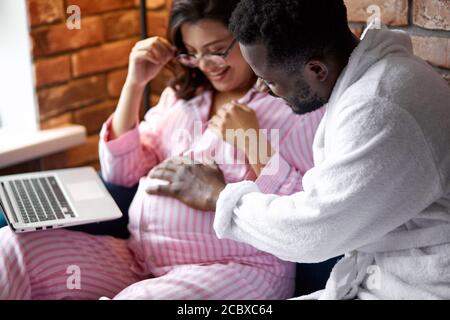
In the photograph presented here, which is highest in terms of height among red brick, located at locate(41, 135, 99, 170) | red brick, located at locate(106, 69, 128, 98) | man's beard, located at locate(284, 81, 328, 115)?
man's beard, located at locate(284, 81, 328, 115)

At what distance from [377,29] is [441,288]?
39cm

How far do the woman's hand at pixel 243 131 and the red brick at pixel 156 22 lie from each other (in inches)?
13.9

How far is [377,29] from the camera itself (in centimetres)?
97

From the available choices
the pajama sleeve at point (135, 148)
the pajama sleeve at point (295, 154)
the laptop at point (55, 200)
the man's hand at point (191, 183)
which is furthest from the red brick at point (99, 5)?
the pajama sleeve at point (295, 154)

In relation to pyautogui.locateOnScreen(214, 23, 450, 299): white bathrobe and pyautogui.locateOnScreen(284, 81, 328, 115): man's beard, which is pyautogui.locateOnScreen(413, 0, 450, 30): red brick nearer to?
pyautogui.locateOnScreen(214, 23, 450, 299): white bathrobe

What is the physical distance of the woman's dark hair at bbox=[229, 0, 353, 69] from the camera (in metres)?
0.87

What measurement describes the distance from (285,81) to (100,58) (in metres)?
0.85

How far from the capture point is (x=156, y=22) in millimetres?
1562

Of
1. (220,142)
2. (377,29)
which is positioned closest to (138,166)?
(220,142)

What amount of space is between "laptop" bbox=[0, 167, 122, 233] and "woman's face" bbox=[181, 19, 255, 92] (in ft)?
1.09

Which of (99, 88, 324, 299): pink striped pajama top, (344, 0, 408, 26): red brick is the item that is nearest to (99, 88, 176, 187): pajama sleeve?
(99, 88, 324, 299): pink striped pajama top

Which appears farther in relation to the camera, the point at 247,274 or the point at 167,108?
the point at 167,108
